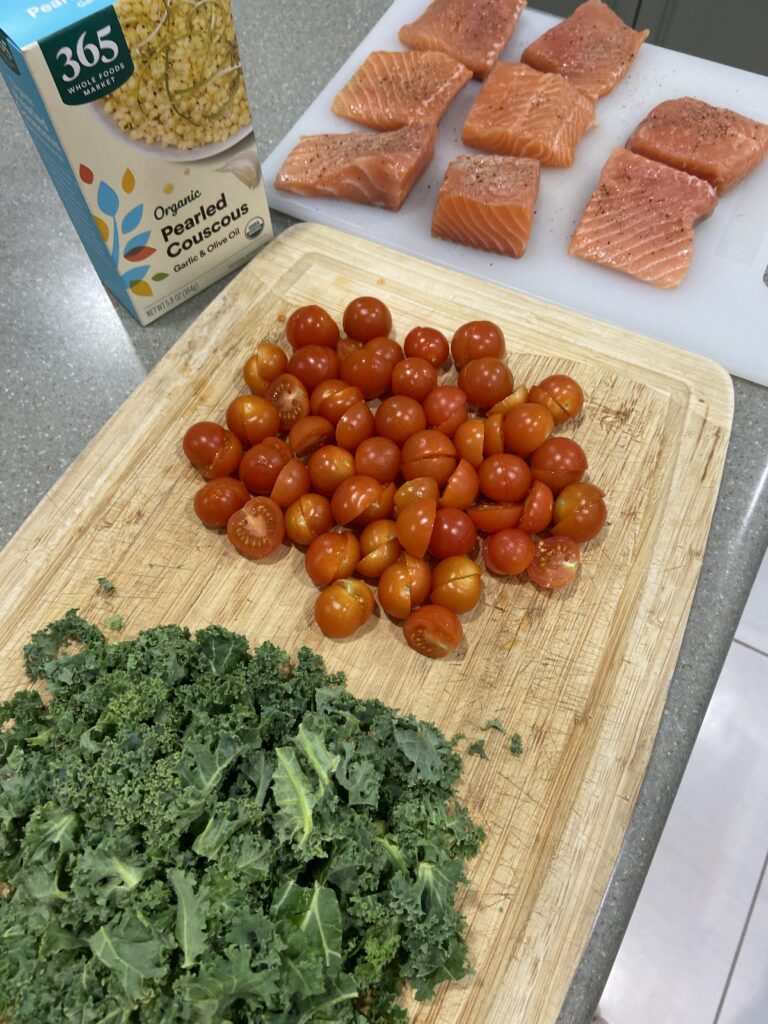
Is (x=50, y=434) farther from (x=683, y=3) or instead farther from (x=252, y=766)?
(x=683, y=3)

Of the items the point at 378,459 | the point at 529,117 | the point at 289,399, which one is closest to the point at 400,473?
the point at 378,459

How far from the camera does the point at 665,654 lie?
5.34 feet

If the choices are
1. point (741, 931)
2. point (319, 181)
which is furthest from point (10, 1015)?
point (319, 181)

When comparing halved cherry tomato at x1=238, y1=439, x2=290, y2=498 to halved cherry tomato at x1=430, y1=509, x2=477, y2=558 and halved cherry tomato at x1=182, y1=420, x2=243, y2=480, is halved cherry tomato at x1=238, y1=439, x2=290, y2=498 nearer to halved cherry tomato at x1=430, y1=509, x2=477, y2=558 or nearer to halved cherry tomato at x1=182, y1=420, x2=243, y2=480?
halved cherry tomato at x1=182, y1=420, x2=243, y2=480

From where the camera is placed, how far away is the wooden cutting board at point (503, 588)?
1.44 metres

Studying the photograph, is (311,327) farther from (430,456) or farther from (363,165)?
(363,165)

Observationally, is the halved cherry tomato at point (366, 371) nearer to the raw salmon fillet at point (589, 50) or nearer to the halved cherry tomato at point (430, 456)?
the halved cherry tomato at point (430, 456)

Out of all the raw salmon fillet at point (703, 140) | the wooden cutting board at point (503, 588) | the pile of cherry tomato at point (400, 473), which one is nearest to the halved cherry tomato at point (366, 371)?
the pile of cherry tomato at point (400, 473)

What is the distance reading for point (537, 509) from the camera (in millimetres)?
1702

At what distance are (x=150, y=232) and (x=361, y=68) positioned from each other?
1100 mm

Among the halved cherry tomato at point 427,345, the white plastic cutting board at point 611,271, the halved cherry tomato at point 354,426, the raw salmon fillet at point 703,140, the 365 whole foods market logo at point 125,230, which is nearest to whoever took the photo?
the 365 whole foods market logo at point 125,230

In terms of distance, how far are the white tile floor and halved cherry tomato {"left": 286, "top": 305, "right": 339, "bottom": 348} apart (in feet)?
4.49

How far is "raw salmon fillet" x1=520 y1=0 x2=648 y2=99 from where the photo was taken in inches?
95.4

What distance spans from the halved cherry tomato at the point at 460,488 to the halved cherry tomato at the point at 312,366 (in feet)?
1.31
